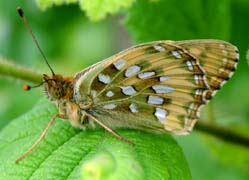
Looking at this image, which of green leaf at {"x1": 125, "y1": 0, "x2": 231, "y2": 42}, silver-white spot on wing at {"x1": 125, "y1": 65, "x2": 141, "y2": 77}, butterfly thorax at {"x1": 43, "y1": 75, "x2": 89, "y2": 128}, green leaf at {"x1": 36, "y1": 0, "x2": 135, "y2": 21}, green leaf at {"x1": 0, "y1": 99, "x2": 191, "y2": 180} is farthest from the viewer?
green leaf at {"x1": 125, "y1": 0, "x2": 231, "y2": 42}

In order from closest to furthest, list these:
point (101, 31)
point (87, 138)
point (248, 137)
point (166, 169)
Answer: point (166, 169)
point (87, 138)
point (248, 137)
point (101, 31)

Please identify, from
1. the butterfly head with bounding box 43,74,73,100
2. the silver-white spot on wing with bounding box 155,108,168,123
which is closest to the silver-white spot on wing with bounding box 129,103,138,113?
the silver-white spot on wing with bounding box 155,108,168,123

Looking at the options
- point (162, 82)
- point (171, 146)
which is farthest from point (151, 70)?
point (171, 146)

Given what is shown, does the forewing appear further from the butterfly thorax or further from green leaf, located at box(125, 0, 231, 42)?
green leaf, located at box(125, 0, 231, 42)

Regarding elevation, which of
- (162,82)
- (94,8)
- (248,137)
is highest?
(94,8)

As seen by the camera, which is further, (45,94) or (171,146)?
(45,94)

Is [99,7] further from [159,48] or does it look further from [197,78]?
[197,78]

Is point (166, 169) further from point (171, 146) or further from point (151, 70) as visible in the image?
point (151, 70)
